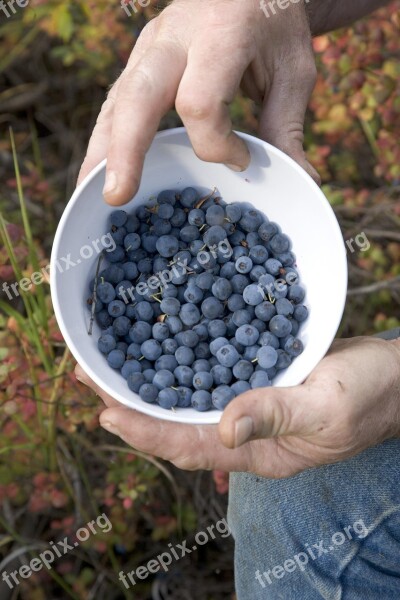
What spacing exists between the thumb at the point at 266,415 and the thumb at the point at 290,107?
1.80ft

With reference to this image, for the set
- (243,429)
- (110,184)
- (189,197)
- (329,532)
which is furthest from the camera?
(329,532)

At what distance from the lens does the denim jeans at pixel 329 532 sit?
156 cm

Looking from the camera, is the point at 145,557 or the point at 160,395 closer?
the point at 160,395

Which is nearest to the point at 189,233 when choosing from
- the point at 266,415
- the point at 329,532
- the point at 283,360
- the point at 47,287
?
the point at 283,360

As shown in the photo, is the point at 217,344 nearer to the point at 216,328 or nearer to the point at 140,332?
the point at 216,328

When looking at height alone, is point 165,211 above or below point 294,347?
above

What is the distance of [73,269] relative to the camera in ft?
4.48

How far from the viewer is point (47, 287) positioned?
2.29 m

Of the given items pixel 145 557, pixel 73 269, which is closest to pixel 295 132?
pixel 73 269

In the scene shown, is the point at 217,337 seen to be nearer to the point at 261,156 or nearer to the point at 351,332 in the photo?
the point at 261,156

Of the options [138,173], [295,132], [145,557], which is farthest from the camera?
[145,557]

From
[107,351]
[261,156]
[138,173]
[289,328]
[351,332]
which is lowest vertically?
[351,332]

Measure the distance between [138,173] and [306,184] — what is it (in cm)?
34

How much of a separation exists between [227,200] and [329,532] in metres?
0.81
